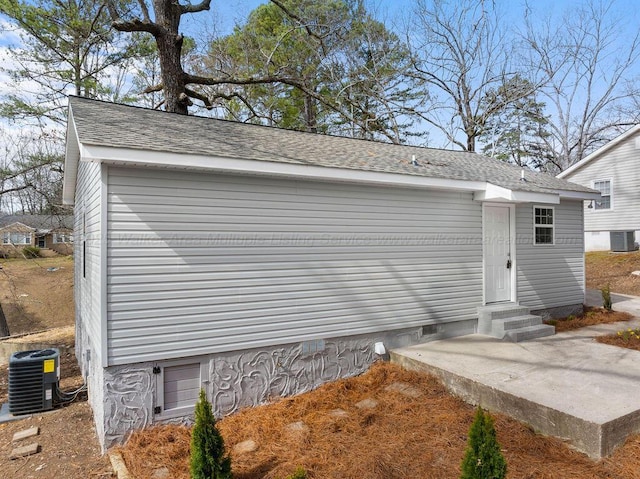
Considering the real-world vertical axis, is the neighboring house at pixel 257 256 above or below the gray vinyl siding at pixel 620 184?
below

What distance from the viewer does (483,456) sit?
107 inches

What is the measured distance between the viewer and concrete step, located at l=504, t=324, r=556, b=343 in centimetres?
660

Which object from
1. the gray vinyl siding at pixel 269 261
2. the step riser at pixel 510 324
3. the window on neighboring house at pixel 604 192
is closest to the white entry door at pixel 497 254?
the gray vinyl siding at pixel 269 261

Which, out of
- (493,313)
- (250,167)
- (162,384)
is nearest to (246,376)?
(162,384)

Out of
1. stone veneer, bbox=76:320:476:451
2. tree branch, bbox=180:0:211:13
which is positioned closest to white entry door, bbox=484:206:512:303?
stone veneer, bbox=76:320:476:451

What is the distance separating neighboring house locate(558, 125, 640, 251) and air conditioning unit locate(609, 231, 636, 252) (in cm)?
5

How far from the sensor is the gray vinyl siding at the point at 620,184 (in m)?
17.5

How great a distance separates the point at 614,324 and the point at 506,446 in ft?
18.9

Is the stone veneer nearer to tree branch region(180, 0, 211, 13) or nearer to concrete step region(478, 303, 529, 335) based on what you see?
concrete step region(478, 303, 529, 335)

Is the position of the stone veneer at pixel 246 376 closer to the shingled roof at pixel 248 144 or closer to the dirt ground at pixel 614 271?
the shingled roof at pixel 248 144

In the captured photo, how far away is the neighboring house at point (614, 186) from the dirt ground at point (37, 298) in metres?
23.1

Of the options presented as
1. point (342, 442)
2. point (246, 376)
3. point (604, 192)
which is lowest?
point (342, 442)

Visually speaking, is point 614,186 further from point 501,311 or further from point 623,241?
point 501,311

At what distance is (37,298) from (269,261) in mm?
16773
